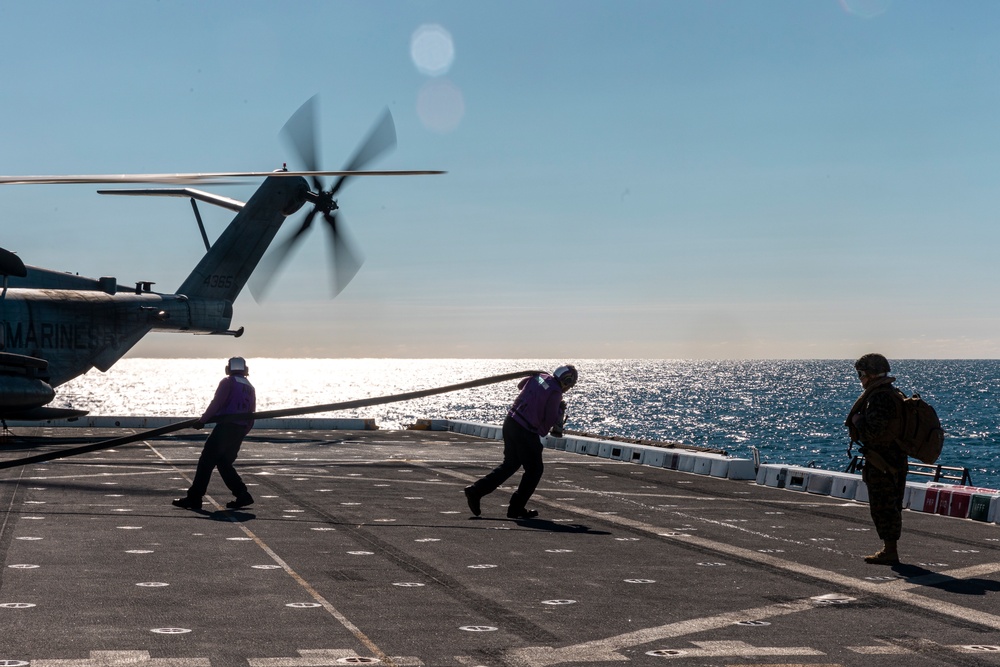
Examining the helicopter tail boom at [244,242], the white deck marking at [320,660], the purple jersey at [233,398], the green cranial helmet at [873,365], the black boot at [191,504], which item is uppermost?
the helicopter tail boom at [244,242]

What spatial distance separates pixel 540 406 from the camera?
46.0ft

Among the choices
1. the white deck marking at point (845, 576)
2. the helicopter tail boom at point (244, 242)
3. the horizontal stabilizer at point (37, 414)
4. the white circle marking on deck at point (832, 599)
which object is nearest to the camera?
the white deck marking at point (845, 576)

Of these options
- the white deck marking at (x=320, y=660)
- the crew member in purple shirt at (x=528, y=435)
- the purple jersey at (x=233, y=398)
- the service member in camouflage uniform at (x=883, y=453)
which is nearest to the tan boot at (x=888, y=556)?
the service member in camouflage uniform at (x=883, y=453)

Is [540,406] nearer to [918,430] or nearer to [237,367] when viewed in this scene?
[237,367]

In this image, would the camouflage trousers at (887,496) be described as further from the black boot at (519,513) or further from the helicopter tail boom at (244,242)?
the helicopter tail boom at (244,242)

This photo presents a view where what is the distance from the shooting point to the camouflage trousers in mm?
10852

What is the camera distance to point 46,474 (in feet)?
61.4

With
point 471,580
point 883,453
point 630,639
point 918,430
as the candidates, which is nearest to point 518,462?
point 471,580

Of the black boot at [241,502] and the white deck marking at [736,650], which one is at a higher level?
the white deck marking at [736,650]

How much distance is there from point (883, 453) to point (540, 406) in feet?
15.3

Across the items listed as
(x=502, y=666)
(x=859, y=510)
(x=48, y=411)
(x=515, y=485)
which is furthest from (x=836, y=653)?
(x=48, y=411)

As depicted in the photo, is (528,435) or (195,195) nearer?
(528,435)

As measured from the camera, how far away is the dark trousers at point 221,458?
1430 centimetres

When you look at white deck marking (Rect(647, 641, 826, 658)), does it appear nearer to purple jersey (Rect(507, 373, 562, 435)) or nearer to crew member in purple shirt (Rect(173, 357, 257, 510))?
purple jersey (Rect(507, 373, 562, 435))
